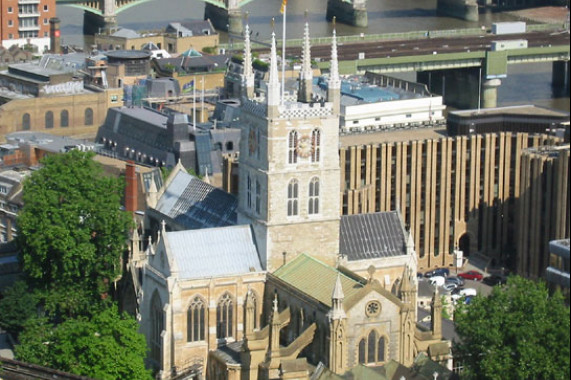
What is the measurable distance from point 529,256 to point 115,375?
Answer: 63626 millimetres

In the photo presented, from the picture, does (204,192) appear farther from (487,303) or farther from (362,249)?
(487,303)

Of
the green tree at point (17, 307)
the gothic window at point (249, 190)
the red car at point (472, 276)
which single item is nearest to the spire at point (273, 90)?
the gothic window at point (249, 190)

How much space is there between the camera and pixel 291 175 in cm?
14938

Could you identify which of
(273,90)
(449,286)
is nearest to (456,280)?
(449,286)

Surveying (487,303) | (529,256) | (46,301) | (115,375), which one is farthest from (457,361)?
(529,256)

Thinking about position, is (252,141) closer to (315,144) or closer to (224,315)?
(315,144)

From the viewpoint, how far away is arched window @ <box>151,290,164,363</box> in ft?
497

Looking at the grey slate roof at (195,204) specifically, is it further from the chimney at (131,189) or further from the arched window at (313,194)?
the chimney at (131,189)

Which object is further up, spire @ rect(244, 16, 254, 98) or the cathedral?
spire @ rect(244, 16, 254, 98)

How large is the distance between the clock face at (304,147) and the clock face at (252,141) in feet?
11.5

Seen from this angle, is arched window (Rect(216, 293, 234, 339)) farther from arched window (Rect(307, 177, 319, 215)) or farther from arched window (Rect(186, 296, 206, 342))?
arched window (Rect(307, 177, 319, 215))

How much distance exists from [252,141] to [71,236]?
20.9 metres

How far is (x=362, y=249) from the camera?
156 m

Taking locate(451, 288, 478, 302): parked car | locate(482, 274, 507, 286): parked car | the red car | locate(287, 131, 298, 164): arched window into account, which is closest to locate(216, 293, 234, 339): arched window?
locate(287, 131, 298, 164): arched window
